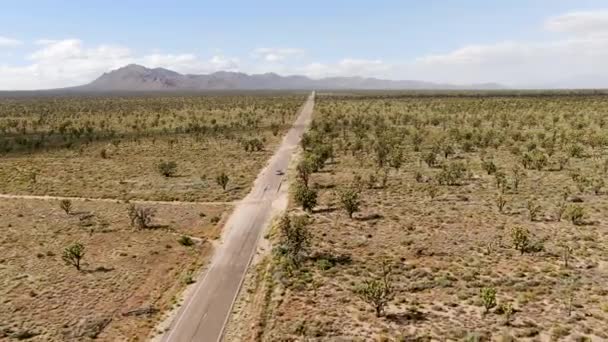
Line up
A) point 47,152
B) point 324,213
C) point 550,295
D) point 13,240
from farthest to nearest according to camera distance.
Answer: point 47,152 → point 324,213 → point 13,240 → point 550,295

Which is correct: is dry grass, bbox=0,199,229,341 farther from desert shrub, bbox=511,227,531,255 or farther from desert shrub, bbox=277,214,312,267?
desert shrub, bbox=511,227,531,255

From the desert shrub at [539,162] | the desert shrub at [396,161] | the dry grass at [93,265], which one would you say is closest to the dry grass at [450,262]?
the desert shrub at [396,161]

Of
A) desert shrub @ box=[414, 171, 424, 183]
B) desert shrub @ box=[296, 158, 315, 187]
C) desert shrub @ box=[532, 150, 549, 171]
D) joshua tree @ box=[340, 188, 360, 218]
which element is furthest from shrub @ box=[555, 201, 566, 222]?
desert shrub @ box=[296, 158, 315, 187]

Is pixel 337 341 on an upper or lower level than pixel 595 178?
lower

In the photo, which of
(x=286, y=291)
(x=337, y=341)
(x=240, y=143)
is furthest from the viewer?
(x=240, y=143)

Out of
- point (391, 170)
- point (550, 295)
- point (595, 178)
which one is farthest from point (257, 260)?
point (595, 178)

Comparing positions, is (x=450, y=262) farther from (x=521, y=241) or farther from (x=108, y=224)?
(x=108, y=224)

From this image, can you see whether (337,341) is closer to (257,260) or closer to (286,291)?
(286,291)

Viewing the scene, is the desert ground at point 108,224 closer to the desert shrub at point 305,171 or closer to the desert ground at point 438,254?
the desert shrub at point 305,171
